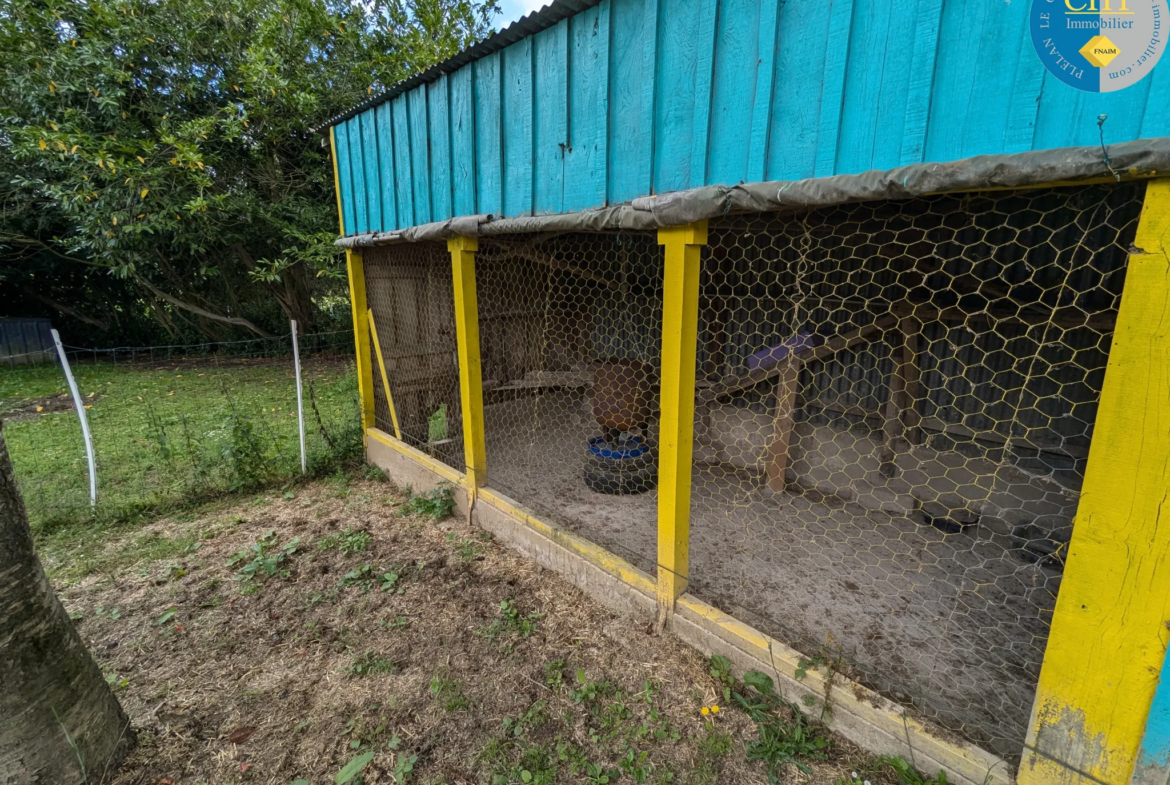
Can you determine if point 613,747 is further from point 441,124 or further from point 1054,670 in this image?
point 441,124

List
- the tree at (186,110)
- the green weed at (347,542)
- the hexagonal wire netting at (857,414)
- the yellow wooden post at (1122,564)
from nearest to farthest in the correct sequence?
the yellow wooden post at (1122,564), the hexagonal wire netting at (857,414), the green weed at (347,542), the tree at (186,110)

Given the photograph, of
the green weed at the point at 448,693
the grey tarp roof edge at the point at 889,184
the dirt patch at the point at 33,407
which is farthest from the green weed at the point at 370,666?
the dirt patch at the point at 33,407

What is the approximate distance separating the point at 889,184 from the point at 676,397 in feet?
3.45

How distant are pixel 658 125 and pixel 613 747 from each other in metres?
2.43

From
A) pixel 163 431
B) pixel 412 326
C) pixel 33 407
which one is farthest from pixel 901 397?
pixel 33 407

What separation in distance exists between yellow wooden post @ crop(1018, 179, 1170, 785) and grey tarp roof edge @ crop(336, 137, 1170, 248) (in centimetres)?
14

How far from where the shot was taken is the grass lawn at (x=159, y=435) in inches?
155

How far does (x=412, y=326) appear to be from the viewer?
14.5ft

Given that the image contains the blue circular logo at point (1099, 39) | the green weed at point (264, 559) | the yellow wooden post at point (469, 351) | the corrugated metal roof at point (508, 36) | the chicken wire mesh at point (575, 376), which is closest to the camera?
the blue circular logo at point (1099, 39)

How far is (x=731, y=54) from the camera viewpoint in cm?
171

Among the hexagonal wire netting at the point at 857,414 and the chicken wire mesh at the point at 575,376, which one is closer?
the hexagonal wire netting at the point at 857,414

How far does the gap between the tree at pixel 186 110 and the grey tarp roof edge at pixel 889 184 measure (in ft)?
22.1

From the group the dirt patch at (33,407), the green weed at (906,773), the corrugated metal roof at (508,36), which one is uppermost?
the corrugated metal roof at (508,36)

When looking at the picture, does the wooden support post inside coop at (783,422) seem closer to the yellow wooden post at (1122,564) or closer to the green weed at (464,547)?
the yellow wooden post at (1122,564)
